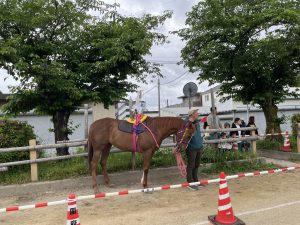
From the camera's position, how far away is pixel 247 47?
1198cm

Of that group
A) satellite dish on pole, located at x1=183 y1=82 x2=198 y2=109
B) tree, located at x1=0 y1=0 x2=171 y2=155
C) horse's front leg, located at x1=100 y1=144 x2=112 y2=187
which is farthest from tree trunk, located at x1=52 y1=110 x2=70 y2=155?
satellite dish on pole, located at x1=183 y1=82 x2=198 y2=109

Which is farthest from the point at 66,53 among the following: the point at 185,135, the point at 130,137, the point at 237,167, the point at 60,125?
the point at 237,167

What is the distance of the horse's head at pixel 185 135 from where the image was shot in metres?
7.92

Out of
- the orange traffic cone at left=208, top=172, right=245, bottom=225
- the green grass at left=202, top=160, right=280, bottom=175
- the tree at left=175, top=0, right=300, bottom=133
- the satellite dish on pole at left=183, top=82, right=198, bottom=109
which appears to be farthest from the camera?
the tree at left=175, top=0, right=300, bottom=133

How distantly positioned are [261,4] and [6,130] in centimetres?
898

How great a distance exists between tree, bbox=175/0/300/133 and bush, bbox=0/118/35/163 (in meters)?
6.62

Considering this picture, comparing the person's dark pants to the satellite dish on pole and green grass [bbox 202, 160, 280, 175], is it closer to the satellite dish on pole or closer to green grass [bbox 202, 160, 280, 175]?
green grass [bbox 202, 160, 280, 175]

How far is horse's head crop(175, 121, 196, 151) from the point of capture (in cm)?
792

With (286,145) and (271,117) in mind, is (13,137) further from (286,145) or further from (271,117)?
(271,117)

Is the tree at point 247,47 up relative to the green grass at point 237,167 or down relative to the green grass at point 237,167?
up

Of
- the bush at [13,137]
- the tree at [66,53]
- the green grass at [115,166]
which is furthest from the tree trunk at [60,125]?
the bush at [13,137]

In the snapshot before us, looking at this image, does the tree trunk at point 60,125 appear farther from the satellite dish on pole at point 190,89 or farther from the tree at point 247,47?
the tree at point 247,47

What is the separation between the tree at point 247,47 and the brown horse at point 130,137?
4.79 metres

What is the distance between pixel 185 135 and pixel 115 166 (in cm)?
253
